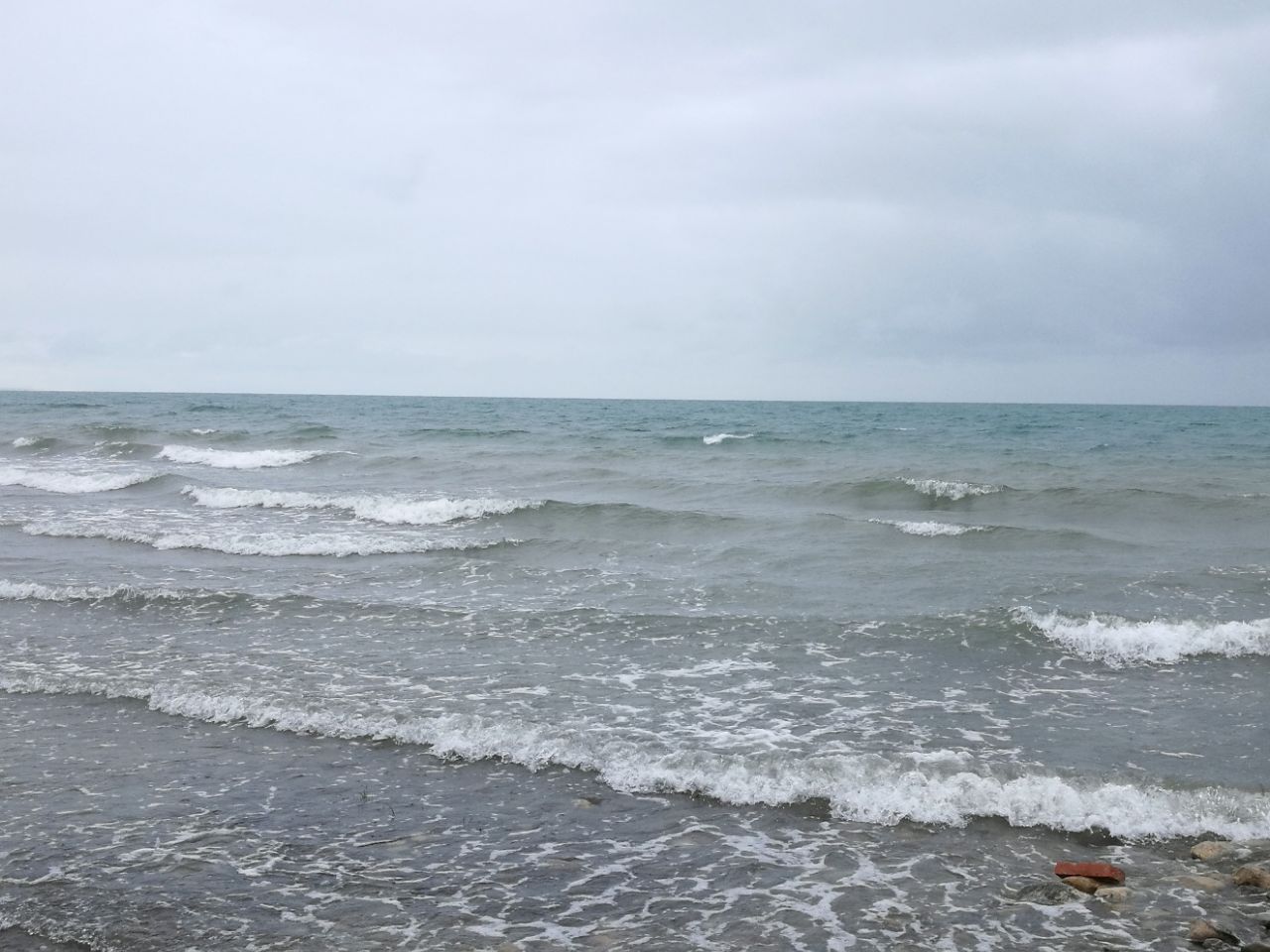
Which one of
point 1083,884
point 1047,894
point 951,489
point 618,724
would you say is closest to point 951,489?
point 951,489

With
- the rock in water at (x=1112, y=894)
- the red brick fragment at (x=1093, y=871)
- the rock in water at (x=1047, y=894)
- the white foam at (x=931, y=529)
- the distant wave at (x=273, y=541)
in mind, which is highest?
the white foam at (x=931, y=529)

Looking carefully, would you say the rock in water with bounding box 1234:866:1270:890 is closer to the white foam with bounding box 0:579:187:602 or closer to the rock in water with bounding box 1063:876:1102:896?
the rock in water with bounding box 1063:876:1102:896

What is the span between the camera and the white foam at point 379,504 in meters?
21.9

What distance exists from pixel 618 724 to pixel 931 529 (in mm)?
12039

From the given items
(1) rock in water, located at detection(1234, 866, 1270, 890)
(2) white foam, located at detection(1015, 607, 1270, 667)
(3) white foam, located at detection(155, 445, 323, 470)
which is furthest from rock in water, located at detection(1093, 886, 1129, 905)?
(3) white foam, located at detection(155, 445, 323, 470)

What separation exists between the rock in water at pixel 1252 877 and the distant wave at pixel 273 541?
1362 centimetres

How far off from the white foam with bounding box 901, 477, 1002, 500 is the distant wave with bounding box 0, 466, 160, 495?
71.7 ft

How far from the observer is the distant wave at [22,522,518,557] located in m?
17.5

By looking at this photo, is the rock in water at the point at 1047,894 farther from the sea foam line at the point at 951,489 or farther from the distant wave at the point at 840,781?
the sea foam line at the point at 951,489

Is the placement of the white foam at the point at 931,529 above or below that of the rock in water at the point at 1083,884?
above

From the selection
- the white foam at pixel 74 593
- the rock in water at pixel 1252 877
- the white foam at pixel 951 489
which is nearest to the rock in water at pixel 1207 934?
the rock in water at pixel 1252 877

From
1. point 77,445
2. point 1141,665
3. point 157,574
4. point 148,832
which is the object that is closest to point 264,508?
point 157,574

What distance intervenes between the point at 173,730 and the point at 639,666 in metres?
4.70

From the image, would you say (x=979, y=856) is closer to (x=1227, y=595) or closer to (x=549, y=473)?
(x=1227, y=595)
